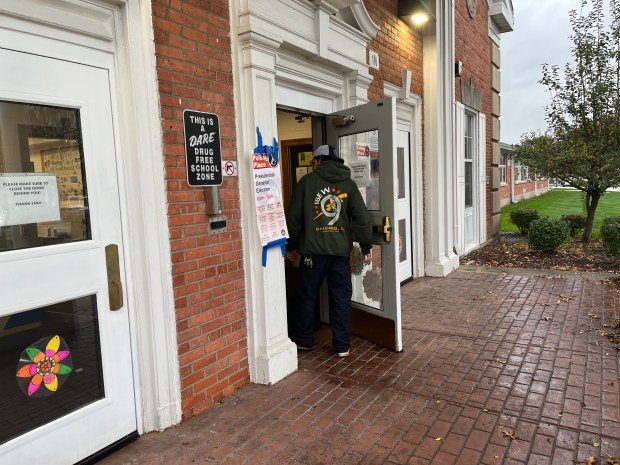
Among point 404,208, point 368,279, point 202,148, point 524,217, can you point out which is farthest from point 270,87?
point 524,217

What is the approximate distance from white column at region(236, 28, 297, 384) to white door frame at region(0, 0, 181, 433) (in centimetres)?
77

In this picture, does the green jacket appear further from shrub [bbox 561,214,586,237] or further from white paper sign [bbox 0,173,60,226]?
shrub [bbox 561,214,586,237]

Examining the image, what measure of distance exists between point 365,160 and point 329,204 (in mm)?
714

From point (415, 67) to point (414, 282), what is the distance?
330 centimetres

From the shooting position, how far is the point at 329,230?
4.25 m

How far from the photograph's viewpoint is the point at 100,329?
9.16ft

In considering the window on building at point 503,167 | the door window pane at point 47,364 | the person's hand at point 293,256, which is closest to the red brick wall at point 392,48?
the person's hand at point 293,256

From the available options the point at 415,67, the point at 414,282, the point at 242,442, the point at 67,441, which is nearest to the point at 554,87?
the point at 415,67

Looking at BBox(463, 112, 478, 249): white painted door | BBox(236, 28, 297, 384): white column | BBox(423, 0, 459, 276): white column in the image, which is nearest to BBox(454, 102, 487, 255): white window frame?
BBox(463, 112, 478, 249): white painted door

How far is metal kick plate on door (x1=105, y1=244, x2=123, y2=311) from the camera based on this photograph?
9.22 ft

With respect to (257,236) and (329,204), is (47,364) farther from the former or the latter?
(329,204)

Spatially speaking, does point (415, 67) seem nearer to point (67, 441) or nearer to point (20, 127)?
point (20, 127)

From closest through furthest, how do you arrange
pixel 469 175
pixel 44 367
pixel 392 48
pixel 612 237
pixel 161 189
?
pixel 44 367 < pixel 161 189 < pixel 392 48 < pixel 612 237 < pixel 469 175

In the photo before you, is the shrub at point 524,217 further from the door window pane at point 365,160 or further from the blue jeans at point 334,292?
the blue jeans at point 334,292
